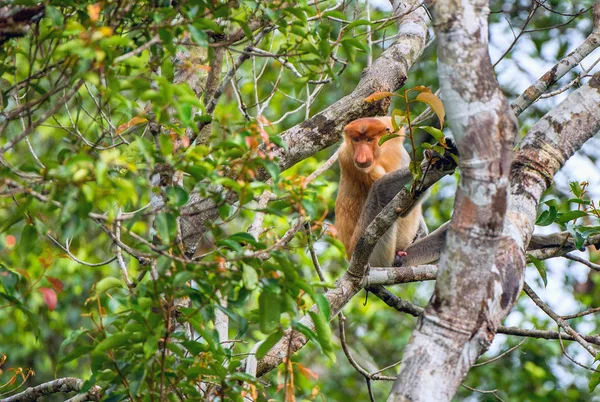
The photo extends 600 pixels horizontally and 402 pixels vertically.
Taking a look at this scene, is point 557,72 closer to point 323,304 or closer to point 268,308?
point 323,304

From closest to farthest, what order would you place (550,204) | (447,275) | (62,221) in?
(62,221), (447,275), (550,204)

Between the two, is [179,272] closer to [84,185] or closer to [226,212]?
[226,212]

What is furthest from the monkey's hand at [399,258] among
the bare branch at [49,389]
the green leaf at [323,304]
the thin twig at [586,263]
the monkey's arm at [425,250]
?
the green leaf at [323,304]

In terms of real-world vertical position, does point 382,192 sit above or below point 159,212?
above

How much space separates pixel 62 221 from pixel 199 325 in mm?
488

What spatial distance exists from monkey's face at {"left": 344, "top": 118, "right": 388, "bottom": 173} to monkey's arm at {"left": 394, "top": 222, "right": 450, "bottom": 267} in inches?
24.7

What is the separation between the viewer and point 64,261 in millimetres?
6250

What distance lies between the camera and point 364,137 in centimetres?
460

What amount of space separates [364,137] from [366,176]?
400 millimetres

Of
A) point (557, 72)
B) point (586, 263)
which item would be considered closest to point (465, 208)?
point (557, 72)

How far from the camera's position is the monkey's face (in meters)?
4.56

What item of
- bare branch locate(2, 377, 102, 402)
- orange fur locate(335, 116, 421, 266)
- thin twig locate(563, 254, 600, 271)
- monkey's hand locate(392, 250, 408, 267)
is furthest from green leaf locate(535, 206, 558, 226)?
bare branch locate(2, 377, 102, 402)

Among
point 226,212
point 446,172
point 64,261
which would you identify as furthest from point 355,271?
point 64,261

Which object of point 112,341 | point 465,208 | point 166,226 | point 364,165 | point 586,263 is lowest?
point 112,341
